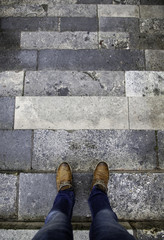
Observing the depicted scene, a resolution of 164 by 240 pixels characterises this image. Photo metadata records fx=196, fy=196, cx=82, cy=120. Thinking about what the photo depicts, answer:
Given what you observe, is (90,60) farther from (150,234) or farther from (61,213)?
(150,234)

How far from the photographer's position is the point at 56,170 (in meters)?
2.67

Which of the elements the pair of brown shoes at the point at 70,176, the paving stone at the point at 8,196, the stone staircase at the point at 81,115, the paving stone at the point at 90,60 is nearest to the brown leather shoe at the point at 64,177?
the pair of brown shoes at the point at 70,176

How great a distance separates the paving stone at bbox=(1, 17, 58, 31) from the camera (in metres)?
3.28

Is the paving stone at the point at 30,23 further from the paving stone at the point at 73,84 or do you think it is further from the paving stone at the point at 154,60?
the paving stone at the point at 154,60

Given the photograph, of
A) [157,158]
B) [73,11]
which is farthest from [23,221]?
[73,11]

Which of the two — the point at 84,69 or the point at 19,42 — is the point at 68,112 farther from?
the point at 19,42

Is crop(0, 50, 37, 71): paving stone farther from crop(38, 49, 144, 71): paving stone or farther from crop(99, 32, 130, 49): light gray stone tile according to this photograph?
crop(99, 32, 130, 49): light gray stone tile

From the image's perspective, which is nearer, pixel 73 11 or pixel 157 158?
Answer: pixel 157 158

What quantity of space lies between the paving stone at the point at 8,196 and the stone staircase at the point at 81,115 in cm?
1

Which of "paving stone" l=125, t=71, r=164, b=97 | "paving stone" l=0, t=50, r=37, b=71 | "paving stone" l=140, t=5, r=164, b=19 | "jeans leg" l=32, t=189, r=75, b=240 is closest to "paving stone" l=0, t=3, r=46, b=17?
"paving stone" l=0, t=50, r=37, b=71

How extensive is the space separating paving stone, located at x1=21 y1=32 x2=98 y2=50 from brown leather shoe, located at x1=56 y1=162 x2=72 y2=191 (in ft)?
6.15

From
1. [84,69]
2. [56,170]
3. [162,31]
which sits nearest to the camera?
[56,170]

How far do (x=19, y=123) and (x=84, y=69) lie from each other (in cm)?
127

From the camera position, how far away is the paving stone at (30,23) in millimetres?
3281
